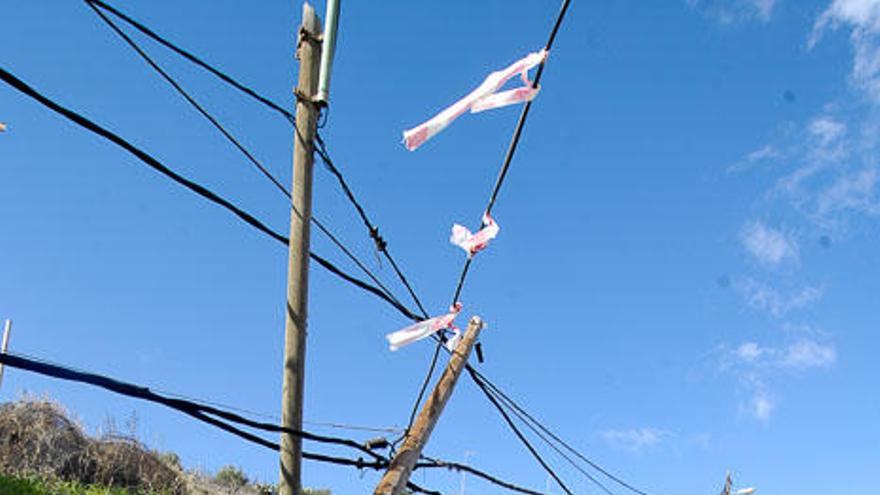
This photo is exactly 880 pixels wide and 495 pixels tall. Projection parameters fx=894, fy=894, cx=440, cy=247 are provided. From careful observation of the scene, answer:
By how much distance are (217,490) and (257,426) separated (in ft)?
35.8

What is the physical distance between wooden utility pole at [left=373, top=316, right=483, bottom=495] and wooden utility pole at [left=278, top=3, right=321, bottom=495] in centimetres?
75

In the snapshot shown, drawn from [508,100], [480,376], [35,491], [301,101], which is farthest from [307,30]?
[35,491]

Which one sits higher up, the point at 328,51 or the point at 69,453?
the point at 328,51

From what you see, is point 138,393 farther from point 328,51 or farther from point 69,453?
point 69,453

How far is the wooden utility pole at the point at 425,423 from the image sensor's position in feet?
22.7

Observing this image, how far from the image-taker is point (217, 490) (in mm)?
16500

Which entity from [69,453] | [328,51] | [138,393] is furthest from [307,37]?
[69,453]

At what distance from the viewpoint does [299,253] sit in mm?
6949

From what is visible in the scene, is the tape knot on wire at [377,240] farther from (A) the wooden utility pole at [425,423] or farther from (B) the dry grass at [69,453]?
(B) the dry grass at [69,453]

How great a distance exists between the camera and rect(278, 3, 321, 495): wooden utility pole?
6.62 metres

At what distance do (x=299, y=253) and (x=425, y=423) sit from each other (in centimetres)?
173

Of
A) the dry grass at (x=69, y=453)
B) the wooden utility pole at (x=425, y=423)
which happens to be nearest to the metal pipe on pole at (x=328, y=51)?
the wooden utility pole at (x=425, y=423)

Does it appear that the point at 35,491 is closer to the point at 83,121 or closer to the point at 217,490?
the point at 217,490

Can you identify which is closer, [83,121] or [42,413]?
[83,121]
